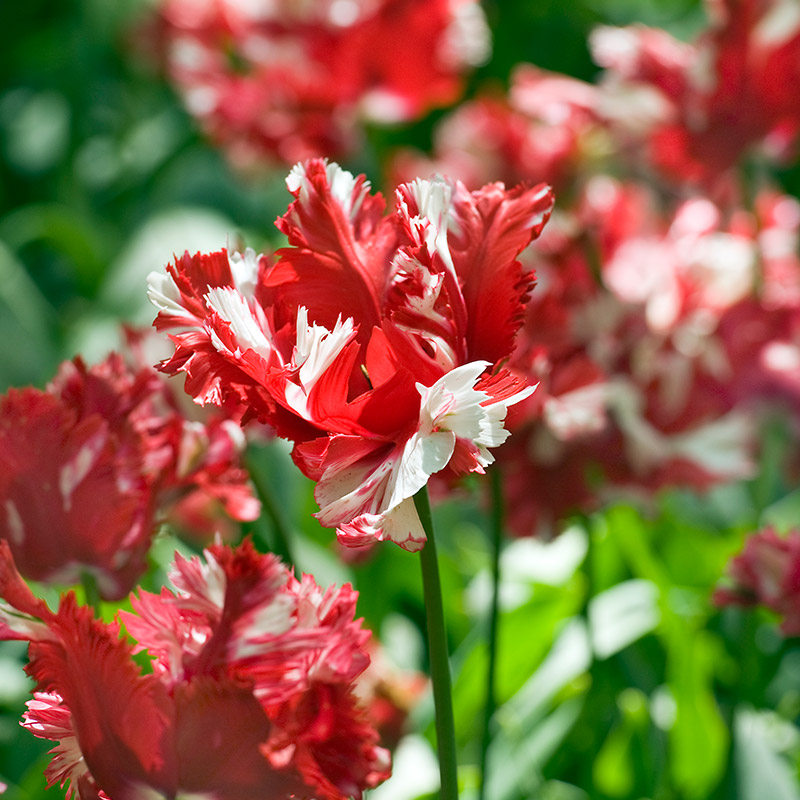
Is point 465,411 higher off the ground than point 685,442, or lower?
higher

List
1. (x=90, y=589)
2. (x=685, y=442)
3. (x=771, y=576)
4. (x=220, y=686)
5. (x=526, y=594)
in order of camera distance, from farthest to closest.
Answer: (x=526, y=594)
(x=685, y=442)
(x=771, y=576)
(x=90, y=589)
(x=220, y=686)

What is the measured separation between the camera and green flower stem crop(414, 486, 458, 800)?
0.79 ft

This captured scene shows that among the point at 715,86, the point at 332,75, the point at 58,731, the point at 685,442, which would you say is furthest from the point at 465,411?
the point at 332,75

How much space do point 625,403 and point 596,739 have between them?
20 centimetres

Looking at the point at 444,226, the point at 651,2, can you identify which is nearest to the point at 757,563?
the point at 444,226

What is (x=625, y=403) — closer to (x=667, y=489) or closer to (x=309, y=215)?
(x=667, y=489)

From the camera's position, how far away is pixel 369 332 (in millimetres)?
268

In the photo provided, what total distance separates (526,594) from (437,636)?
0.56m

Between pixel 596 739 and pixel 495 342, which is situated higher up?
pixel 495 342

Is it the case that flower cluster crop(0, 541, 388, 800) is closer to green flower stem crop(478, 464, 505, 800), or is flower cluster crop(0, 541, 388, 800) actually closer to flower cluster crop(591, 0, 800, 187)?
green flower stem crop(478, 464, 505, 800)

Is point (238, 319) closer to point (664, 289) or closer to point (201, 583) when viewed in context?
point (201, 583)

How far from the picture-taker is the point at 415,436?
0.78ft

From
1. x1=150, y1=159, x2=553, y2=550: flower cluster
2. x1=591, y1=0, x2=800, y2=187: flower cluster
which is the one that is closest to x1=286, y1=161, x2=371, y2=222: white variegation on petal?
x1=150, y1=159, x2=553, y2=550: flower cluster

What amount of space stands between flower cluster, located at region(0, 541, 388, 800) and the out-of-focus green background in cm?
14
